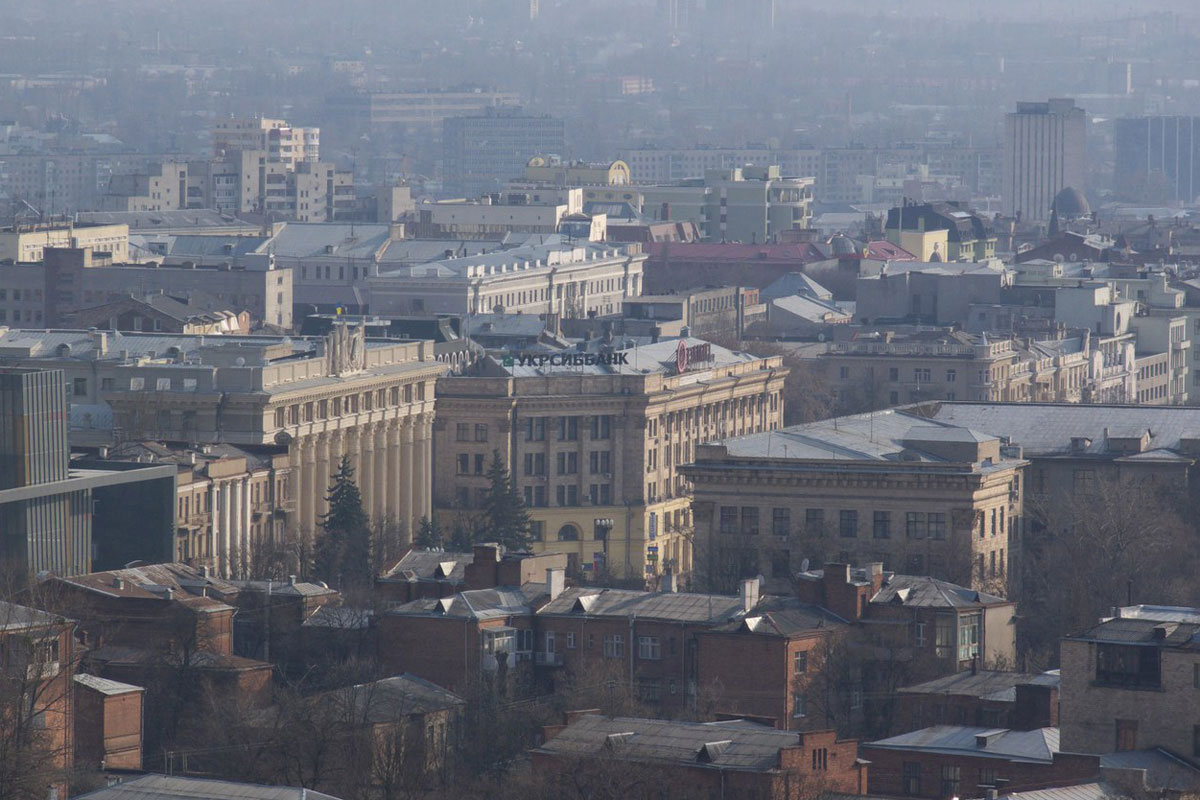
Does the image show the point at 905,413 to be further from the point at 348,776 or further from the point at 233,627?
the point at 348,776

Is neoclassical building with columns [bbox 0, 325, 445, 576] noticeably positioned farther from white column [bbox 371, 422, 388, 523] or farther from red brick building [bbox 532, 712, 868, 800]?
red brick building [bbox 532, 712, 868, 800]

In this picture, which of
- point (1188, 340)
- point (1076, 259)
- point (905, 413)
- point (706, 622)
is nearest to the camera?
point (706, 622)

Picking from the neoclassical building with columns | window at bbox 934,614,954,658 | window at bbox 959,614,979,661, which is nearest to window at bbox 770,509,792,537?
the neoclassical building with columns

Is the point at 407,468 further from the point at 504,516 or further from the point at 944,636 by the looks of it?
the point at 944,636

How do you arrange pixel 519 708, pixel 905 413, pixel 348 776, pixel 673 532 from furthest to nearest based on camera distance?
pixel 673 532 → pixel 905 413 → pixel 519 708 → pixel 348 776

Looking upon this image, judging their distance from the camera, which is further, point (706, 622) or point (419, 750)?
point (706, 622)

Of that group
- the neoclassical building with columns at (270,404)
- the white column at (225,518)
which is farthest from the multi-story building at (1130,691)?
the white column at (225,518)

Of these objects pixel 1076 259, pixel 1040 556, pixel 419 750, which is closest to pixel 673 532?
pixel 1040 556

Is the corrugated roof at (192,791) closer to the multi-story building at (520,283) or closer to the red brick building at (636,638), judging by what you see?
the red brick building at (636,638)
